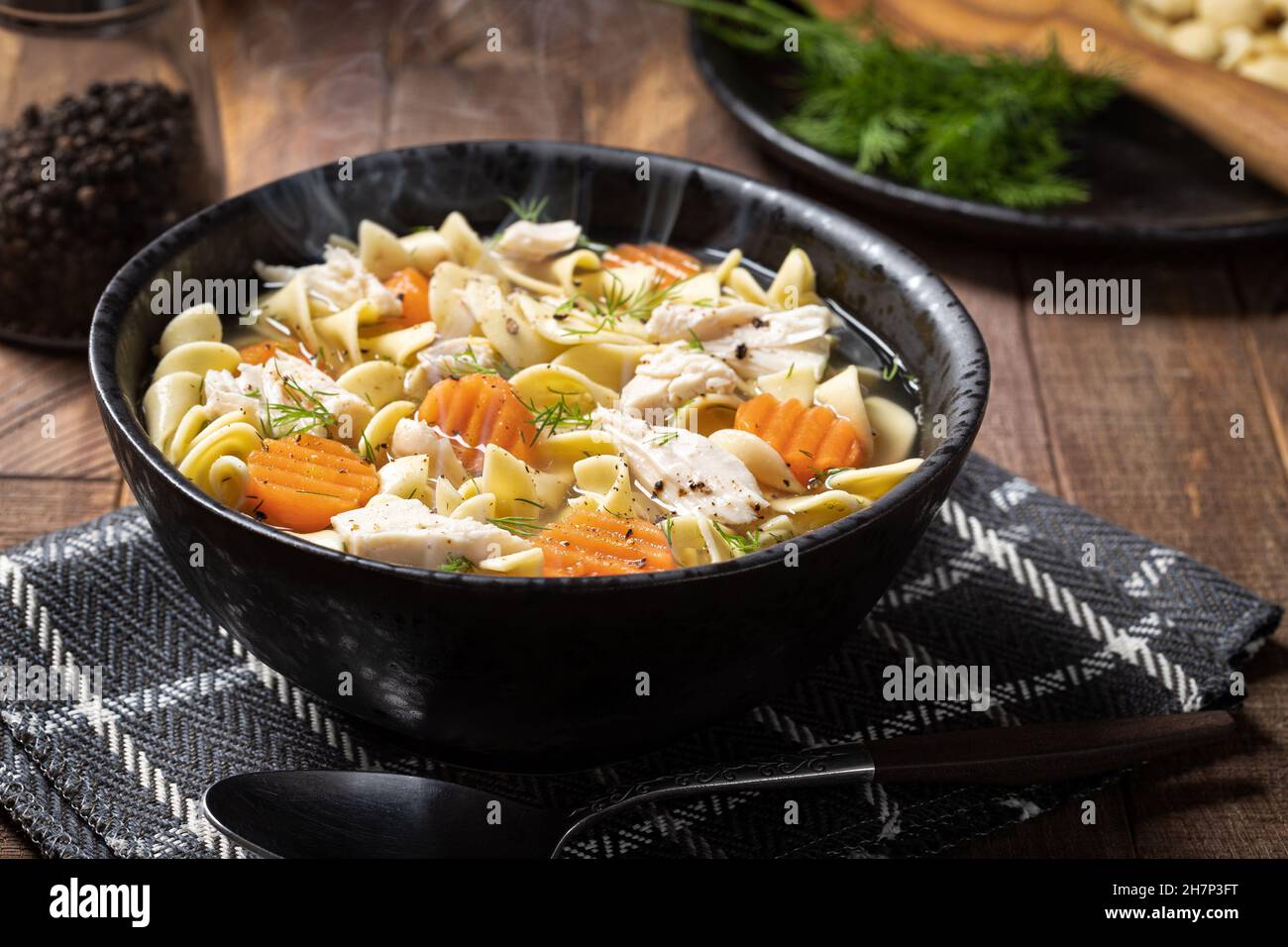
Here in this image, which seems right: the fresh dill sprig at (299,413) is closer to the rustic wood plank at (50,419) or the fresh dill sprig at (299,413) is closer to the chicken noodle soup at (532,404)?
the chicken noodle soup at (532,404)

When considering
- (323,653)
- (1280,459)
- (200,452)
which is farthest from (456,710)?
(1280,459)

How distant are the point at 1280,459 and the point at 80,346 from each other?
3.32 m

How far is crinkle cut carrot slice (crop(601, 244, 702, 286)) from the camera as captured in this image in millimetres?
3162

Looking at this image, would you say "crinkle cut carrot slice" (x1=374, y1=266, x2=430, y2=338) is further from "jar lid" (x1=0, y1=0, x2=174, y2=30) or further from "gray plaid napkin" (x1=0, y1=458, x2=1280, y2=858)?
"jar lid" (x1=0, y1=0, x2=174, y2=30)

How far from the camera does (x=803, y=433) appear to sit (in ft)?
8.86

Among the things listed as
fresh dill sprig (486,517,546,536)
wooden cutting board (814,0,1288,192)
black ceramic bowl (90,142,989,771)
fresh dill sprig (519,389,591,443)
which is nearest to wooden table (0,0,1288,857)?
wooden cutting board (814,0,1288,192)

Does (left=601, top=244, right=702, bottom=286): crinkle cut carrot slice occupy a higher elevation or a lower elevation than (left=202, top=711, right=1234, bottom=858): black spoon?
higher

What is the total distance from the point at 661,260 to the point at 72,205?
6.16ft

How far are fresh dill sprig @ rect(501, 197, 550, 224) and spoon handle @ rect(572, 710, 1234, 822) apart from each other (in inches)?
54.6

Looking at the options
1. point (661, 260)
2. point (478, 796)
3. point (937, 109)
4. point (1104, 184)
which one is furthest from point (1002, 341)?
point (478, 796)

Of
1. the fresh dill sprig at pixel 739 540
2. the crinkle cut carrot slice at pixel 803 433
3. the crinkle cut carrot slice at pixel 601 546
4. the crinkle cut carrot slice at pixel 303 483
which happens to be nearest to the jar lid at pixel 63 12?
the crinkle cut carrot slice at pixel 303 483

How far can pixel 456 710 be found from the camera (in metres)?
2.23

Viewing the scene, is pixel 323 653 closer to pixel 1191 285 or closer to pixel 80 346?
pixel 80 346

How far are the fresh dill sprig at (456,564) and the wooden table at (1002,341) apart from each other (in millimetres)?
907
